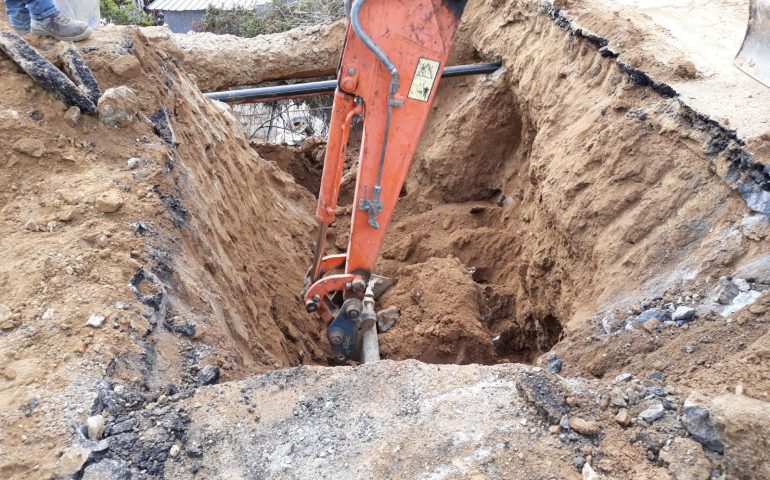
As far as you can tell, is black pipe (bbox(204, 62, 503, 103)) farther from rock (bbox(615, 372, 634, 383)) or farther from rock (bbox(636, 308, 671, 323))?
rock (bbox(615, 372, 634, 383))

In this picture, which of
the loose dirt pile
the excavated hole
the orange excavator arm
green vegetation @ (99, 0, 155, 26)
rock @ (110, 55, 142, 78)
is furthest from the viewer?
green vegetation @ (99, 0, 155, 26)

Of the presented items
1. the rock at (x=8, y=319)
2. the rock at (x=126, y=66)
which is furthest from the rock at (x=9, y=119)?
the rock at (x=8, y=319)

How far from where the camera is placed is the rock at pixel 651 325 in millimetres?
2782

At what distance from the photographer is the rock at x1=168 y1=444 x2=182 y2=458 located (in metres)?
2.17

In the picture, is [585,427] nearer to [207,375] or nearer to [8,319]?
[207,375]

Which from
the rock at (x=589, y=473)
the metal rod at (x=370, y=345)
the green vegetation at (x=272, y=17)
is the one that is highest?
the rock at (x=589, y=473)

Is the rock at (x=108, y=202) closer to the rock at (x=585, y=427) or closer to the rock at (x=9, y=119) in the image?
the rock at (x=9, y=119)

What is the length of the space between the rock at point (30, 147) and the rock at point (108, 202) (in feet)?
1.75

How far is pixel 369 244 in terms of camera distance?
12.8 feet

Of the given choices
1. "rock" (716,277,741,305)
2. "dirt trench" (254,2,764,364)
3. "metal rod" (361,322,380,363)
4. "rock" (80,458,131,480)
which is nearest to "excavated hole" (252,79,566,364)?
"dirt trench" (254,2,764,364)

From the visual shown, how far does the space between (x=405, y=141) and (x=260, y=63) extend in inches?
194

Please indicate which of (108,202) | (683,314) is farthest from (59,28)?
(683,314)

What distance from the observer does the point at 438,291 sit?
181 inches

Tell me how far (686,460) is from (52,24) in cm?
426
